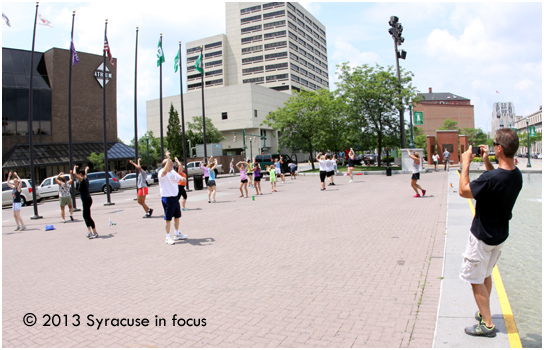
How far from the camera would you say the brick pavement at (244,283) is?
394 centimetres

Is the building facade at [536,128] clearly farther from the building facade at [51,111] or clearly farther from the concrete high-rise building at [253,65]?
the building facade at [51,111]

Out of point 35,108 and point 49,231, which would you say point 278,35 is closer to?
point 35,108

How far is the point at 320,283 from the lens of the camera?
210 inches

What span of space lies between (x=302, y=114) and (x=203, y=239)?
34.1 metres

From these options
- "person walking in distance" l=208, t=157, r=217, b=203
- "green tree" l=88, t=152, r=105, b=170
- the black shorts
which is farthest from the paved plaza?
"green tree" l=88, t=152, r=105, b=170

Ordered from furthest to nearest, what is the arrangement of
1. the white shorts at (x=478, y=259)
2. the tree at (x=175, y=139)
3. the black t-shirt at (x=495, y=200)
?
the tree at (x=175, y=139), the white shorts at (x=478, y=259), the black t-shirt at (x=495, y=200)

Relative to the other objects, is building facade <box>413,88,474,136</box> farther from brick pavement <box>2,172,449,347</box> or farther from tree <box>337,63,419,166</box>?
brick pavement <box>2,172,449,347</box>

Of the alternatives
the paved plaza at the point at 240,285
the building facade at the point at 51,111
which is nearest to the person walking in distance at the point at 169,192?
the paved plaza at the point at 240,285

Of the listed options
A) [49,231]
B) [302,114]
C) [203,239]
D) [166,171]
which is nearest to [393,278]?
[203,239]

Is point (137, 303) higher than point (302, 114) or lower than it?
lower

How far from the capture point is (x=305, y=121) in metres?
40.8

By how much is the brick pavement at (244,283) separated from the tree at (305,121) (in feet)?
101

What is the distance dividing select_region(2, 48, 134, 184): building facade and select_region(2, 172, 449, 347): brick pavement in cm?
3651

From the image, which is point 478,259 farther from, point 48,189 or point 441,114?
point 441,114
